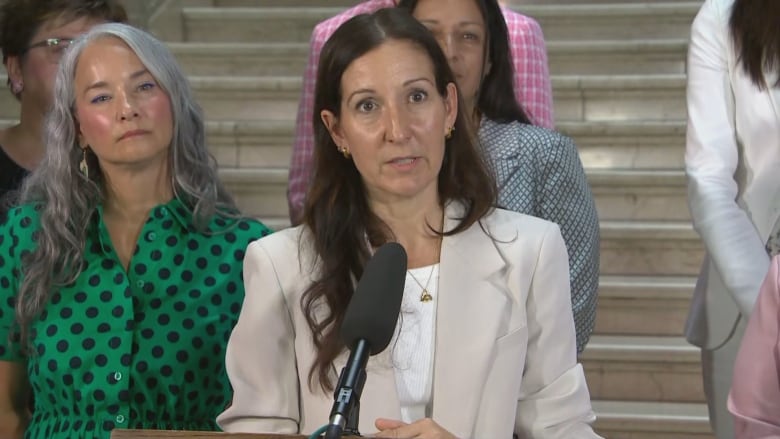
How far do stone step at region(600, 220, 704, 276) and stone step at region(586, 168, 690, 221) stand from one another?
0.16 m

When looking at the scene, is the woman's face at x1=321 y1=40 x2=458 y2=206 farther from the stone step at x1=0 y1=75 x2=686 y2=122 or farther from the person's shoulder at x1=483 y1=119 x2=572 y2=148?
the stone step at x1=0 y1=75 x2=686 y2=122

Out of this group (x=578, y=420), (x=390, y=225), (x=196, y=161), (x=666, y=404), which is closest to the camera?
(x=578, y=420)

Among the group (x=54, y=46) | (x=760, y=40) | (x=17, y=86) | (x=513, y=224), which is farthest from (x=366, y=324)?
(x=17, y=86)

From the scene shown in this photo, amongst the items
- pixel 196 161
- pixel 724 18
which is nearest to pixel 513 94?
pixel 724 18

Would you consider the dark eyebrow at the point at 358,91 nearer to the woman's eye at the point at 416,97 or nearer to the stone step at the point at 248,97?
the woman's eye at the point at 416,97

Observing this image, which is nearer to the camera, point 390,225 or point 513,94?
point 390,225

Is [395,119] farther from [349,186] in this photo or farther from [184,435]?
[184,435]

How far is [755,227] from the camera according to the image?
9.49 ft

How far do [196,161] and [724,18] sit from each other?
1.17 m

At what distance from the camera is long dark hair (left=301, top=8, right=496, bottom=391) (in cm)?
239

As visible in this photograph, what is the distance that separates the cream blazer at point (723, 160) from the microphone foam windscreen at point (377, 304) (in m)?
1.18

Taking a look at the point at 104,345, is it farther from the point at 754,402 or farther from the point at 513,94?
the point at 754,402

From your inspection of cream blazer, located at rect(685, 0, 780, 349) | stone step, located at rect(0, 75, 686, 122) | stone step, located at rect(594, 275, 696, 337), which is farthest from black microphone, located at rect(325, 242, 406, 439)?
stone step, located at rect(0, 75, 686, 122)

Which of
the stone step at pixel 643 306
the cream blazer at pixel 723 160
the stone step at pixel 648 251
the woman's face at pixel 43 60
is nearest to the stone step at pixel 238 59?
the stone step at pixel 648 251
